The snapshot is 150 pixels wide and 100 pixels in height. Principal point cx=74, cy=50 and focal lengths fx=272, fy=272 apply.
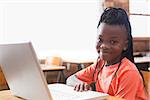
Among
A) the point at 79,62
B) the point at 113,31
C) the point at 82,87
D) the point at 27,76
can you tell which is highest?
A: the point at 113,31

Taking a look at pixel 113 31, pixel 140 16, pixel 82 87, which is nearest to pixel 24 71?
pixel 82 87

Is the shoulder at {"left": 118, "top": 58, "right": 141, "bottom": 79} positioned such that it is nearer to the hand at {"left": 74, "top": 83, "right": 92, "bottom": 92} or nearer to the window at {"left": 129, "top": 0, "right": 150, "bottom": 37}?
the hand at {"left": 74, "top": 83, "right": 92, "bottom": 92}

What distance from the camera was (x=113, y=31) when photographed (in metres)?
1.14

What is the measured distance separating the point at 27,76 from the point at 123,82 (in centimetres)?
41

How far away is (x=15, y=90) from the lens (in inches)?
44.6

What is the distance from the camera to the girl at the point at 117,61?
1.12 metres

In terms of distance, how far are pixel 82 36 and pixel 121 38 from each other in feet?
12.6

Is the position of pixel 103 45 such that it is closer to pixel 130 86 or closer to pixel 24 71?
pixel 130 86

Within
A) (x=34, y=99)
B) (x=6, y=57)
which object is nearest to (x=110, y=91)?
(x=34, y=99)

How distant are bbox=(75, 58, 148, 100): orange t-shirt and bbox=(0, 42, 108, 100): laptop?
122 mm

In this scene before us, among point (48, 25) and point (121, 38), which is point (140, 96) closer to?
point (121, 38)

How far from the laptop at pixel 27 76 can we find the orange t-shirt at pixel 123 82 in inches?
4.8

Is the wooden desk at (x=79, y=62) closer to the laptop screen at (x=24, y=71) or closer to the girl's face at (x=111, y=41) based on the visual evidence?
the girl's face at (x=111, y=41)

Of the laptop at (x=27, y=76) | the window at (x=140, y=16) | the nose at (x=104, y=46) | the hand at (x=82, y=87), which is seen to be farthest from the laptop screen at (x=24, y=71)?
the window at (x=140, y=16)
